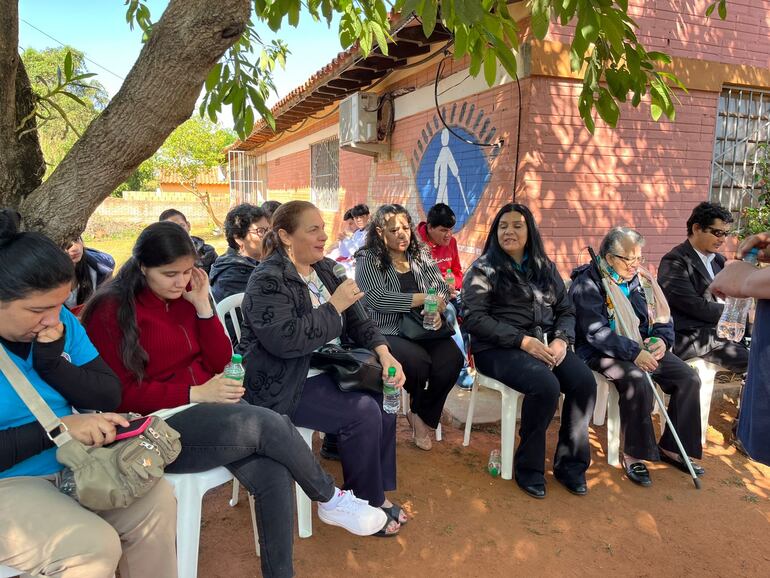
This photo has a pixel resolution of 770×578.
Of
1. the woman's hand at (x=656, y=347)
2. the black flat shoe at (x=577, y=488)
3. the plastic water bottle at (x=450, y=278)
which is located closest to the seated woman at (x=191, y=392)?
the black flat shoe at (x=577, y=488)

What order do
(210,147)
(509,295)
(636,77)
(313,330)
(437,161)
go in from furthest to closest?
(210,147) < (437,161) < (509,295) < (313,330) < (636,77)

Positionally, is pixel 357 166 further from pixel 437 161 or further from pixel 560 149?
pixel 560 149

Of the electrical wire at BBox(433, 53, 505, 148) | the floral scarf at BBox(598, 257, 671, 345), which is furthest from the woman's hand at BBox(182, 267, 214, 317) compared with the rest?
the electrical wire at BBox(433, 53, 505, 148)

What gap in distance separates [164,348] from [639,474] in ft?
9.15

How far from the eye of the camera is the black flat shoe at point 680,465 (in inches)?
130

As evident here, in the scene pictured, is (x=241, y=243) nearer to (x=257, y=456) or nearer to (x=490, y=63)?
(x=257, y=456)

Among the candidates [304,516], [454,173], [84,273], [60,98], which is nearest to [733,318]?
[304,516]

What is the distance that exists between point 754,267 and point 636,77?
0.88 metres

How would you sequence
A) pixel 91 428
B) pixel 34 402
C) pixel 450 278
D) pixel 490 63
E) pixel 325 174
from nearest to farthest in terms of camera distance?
pixel 34 402
pixel 91 428
pixel 490 63
pixel 450 278
pixel 325 174

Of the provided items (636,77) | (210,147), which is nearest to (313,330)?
(636,77)

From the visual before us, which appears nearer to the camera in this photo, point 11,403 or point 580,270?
point 11,403

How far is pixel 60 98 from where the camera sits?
21141 millimetres

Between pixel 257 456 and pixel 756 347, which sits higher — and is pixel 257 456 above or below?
below

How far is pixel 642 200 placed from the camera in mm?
5289
